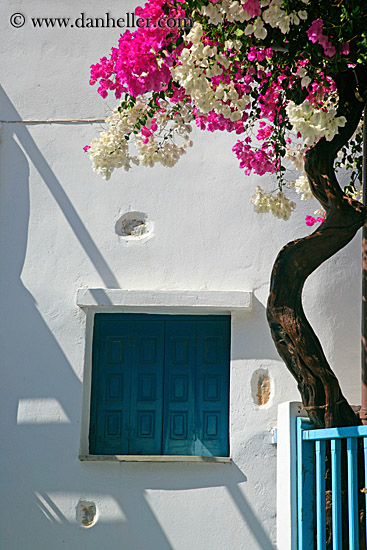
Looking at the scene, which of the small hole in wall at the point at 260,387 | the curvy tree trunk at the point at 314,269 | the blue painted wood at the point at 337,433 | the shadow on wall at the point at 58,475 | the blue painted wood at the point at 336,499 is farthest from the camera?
the small hole in wall at the point at 260,387

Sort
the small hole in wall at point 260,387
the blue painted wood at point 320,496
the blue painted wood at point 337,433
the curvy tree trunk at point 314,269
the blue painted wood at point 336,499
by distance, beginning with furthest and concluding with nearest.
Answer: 1. the small hole in wall at point 260,387
2. the curvy tree trunk at point 314,269
3. the blue painted wood at point 320,496
4. the blue painted wood at point 336,499
5. the blue painted wood at point 337,433

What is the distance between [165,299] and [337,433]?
2473mm

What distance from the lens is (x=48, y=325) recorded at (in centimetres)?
634

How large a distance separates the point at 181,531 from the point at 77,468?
34.9 inches

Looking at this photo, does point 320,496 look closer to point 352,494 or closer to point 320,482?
point 320,482

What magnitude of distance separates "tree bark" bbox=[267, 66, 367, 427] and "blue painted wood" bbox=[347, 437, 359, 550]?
1.04 ft

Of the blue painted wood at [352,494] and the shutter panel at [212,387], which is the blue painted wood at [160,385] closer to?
the shutter panel at [212,387]

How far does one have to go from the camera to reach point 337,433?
158 inches

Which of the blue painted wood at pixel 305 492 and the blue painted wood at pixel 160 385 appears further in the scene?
the blue painted wood at pixel 160 385

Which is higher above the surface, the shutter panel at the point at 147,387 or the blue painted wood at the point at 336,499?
the shutter panel at the point at 147,387

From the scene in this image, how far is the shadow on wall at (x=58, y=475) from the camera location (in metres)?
6.03

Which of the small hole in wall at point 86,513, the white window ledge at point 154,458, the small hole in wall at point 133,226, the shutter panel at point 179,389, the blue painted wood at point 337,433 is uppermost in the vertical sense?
the small hole in wall at point 133,226

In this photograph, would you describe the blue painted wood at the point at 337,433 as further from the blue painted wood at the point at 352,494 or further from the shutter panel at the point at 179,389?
the shutter panel at the point at 179,389

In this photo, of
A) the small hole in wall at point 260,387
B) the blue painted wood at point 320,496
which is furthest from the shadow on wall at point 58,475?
the blue painted wood at point 320,496
